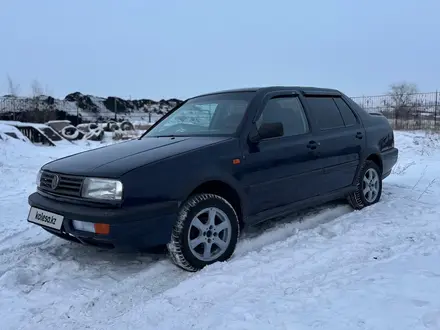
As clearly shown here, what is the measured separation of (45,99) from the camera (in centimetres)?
3198

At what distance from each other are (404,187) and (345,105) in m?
1.97

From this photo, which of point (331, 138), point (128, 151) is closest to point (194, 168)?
point (128, 151)

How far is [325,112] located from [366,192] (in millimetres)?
1237

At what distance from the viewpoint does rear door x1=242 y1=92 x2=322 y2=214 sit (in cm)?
370

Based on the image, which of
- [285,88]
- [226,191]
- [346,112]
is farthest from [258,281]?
[346,112]

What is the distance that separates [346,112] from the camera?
5090 mm

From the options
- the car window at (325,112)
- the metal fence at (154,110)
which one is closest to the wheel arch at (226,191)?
the car window at (325,112)

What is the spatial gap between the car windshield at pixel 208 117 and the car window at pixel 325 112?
0.87 m

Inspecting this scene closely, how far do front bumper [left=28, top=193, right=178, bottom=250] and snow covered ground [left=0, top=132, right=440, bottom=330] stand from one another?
1.10ft

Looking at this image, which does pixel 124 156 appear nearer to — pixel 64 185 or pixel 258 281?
pixel 64 185

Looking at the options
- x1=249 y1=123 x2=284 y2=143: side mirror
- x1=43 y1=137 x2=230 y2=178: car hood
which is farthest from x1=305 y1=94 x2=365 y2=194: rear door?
x1=43 y1=137 x2=230 y2=178: car hood

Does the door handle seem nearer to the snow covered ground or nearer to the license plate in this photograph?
the snow covered ground

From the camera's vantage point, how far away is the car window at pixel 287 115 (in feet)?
13.3

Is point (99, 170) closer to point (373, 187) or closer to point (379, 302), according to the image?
point (379, 302)
